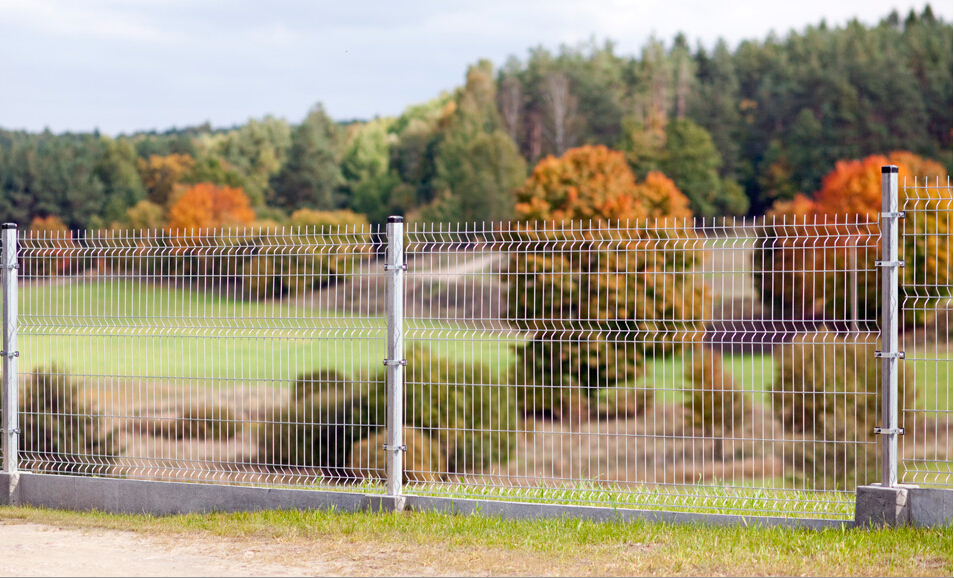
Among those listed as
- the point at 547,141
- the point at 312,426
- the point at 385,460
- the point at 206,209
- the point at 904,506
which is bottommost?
the point at 385,460

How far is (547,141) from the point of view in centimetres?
7156

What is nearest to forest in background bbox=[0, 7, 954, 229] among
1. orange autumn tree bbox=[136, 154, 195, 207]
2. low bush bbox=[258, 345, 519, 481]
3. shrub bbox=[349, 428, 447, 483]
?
orange autumn tree bbox=[136, 154, 195, 207]

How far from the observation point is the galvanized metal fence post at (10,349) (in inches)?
324

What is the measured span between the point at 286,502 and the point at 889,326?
4385mm

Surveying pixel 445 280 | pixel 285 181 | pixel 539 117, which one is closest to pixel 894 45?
pixel 539 117

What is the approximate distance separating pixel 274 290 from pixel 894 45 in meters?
66.6

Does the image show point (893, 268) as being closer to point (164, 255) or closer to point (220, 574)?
point (220, 574)

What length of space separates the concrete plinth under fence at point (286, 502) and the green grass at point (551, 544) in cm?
10

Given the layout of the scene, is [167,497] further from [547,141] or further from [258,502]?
[547,141]

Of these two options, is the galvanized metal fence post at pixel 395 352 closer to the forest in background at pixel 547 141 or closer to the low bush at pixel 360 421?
the low bush at pixel 360 421

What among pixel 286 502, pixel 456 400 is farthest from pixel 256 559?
pixel 456 400

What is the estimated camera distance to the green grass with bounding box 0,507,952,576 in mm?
5711

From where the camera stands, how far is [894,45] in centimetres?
6562

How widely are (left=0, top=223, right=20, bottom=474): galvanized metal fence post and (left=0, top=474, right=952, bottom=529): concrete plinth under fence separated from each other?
10.3 inches
